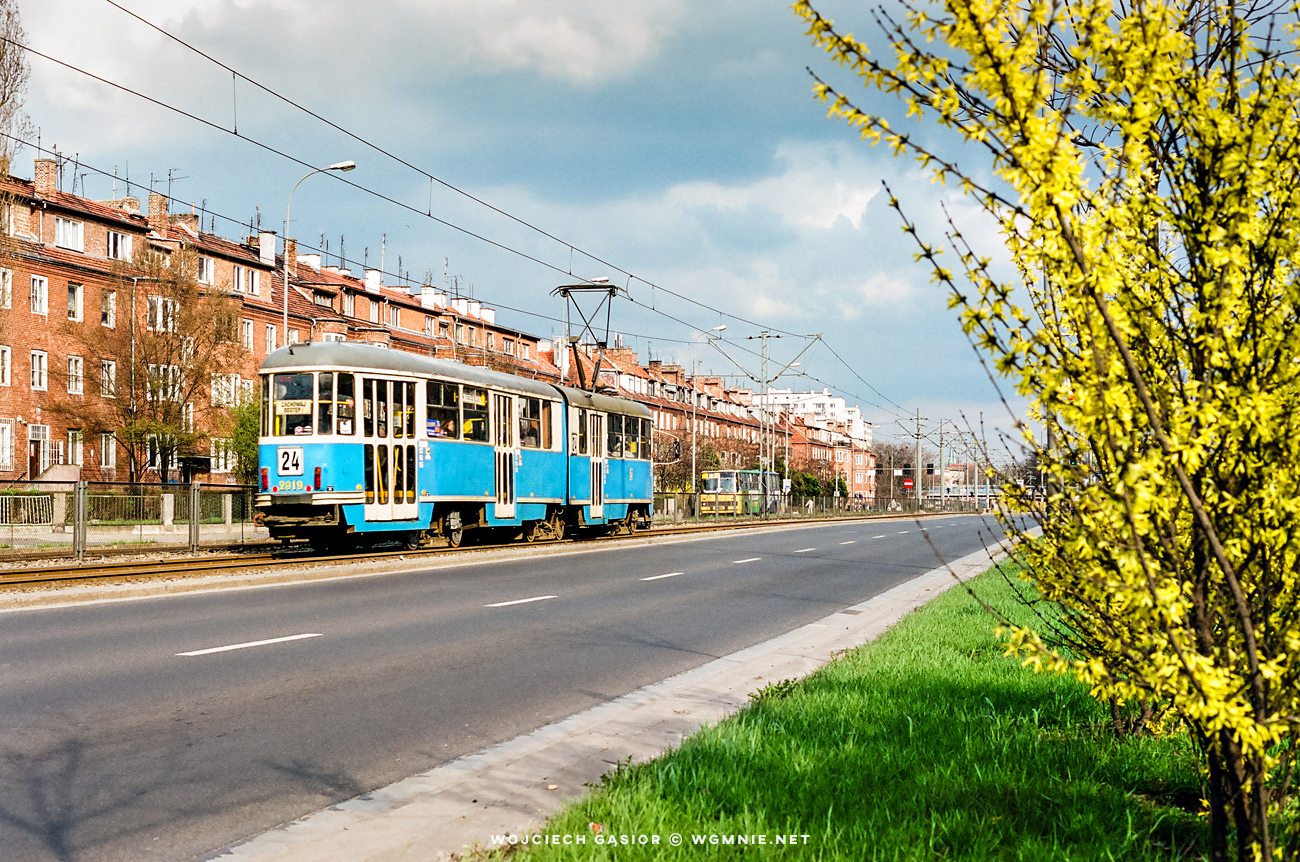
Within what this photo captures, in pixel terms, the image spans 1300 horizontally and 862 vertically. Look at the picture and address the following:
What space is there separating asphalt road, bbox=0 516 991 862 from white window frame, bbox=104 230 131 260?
39.9m

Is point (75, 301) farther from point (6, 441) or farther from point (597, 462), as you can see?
point (597, 462)

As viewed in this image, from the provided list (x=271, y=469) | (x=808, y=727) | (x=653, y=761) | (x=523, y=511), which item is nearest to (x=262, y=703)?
(x=653, y=761)

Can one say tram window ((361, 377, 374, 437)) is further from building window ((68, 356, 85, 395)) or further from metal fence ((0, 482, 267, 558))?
building window ((68, 356, 85, 395))

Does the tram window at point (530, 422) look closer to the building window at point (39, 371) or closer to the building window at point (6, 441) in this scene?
the building window at point (6, 441)

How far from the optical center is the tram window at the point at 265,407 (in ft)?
64.5

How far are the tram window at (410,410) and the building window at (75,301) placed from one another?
3363 centimetres

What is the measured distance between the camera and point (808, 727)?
5973 millimetres

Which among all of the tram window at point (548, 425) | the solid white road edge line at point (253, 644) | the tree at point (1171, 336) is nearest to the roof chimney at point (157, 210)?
the tram window at point (548, 425)

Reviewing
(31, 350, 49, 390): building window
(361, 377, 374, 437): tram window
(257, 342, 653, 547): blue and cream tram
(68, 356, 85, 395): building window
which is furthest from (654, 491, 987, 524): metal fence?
(361, 377, 374, 437): tram window

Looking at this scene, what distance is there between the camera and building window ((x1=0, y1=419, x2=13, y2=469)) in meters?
42.2

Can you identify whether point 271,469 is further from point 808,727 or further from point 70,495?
point 808,727

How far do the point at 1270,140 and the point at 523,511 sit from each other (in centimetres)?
2261

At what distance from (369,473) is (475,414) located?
10.7 ft

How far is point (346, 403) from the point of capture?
19.5m
